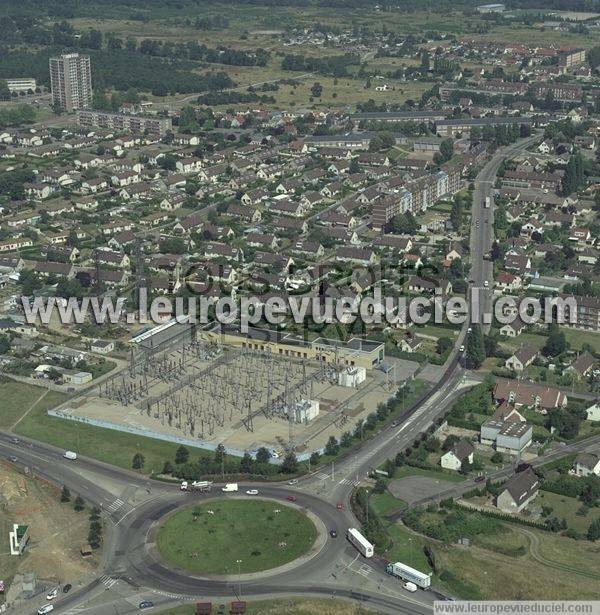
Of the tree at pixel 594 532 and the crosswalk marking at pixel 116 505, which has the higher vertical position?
the tree at pixel 594 532

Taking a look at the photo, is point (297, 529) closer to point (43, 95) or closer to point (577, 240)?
point (577, 240)

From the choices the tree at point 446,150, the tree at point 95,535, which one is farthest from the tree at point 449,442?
the tree at point 446,150

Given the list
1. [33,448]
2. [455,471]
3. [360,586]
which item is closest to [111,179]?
[33,448]

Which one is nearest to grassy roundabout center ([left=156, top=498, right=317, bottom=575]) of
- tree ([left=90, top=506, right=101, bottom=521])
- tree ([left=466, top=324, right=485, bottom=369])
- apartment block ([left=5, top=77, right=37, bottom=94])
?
tree ([left=90, top=506, right=101, bottom=521])

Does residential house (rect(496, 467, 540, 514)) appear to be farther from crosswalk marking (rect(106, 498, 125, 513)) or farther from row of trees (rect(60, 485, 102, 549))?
row of trees (rect(60, 485, 102, 549))

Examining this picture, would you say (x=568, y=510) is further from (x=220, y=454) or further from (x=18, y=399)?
(x=18, y=399)

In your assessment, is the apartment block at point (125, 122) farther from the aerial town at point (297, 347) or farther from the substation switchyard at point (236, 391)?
the substation switchyard at point (236, 391)

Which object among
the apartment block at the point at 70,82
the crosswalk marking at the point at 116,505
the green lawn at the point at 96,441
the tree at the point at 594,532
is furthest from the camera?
the apartment block at the point at 70,82
